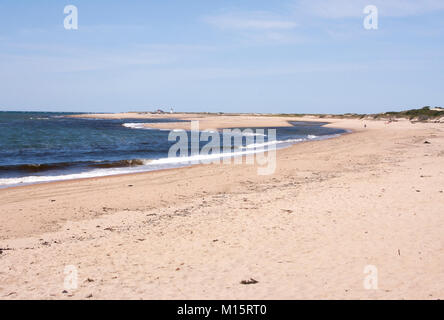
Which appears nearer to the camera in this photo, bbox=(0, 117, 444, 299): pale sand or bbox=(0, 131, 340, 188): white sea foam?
bbox=(0, 117, 444, 299): pale sand

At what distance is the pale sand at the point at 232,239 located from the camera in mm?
5602

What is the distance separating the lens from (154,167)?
2070cm

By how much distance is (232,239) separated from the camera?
25.1 ft

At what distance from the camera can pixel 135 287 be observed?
5.69 m

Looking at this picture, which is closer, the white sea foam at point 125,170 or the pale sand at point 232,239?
the pale sand at point 232,239

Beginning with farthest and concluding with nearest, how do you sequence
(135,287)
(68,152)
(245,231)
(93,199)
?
(68,152) → (93,199) → (245,231) → (135,287)

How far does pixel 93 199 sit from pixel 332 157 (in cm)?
1371

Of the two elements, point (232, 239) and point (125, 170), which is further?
point (125, 170)

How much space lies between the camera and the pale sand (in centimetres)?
560
